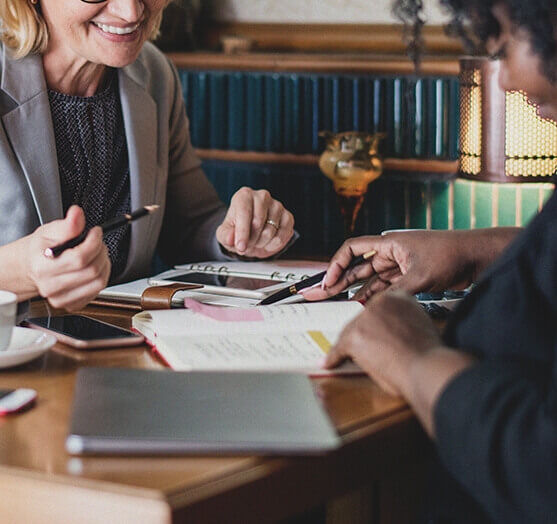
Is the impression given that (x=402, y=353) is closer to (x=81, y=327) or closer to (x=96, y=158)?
(x=81, y=327)

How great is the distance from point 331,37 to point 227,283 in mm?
1162

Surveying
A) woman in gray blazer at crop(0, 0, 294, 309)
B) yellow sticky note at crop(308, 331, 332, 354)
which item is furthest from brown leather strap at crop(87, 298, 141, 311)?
yellow sticky note at crop(308, 331, 332, 354)

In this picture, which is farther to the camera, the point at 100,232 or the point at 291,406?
the point at 100,232

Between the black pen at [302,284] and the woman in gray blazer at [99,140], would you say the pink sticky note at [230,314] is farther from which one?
the woman in gray blazer at [99,140]

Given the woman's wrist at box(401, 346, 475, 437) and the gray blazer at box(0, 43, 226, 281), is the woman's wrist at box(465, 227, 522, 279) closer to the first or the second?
the woman's wrist at box(401, 346, 475, 437)

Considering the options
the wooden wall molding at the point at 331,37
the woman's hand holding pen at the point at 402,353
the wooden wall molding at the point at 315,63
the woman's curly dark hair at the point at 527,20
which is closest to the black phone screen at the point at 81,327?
the woman's hand holding pen at the point at 402,353

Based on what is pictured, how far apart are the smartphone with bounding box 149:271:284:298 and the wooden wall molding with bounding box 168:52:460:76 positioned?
912 millimetres

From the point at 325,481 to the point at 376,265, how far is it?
2.17 feet

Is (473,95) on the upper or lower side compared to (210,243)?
upper

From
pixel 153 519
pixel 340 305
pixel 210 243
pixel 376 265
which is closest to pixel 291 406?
pixel 153 519

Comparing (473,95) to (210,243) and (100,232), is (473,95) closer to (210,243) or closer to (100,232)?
(210,243)

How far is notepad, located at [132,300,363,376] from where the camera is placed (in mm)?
1047

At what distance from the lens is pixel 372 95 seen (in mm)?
2289

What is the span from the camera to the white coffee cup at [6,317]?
1068 millimetres
